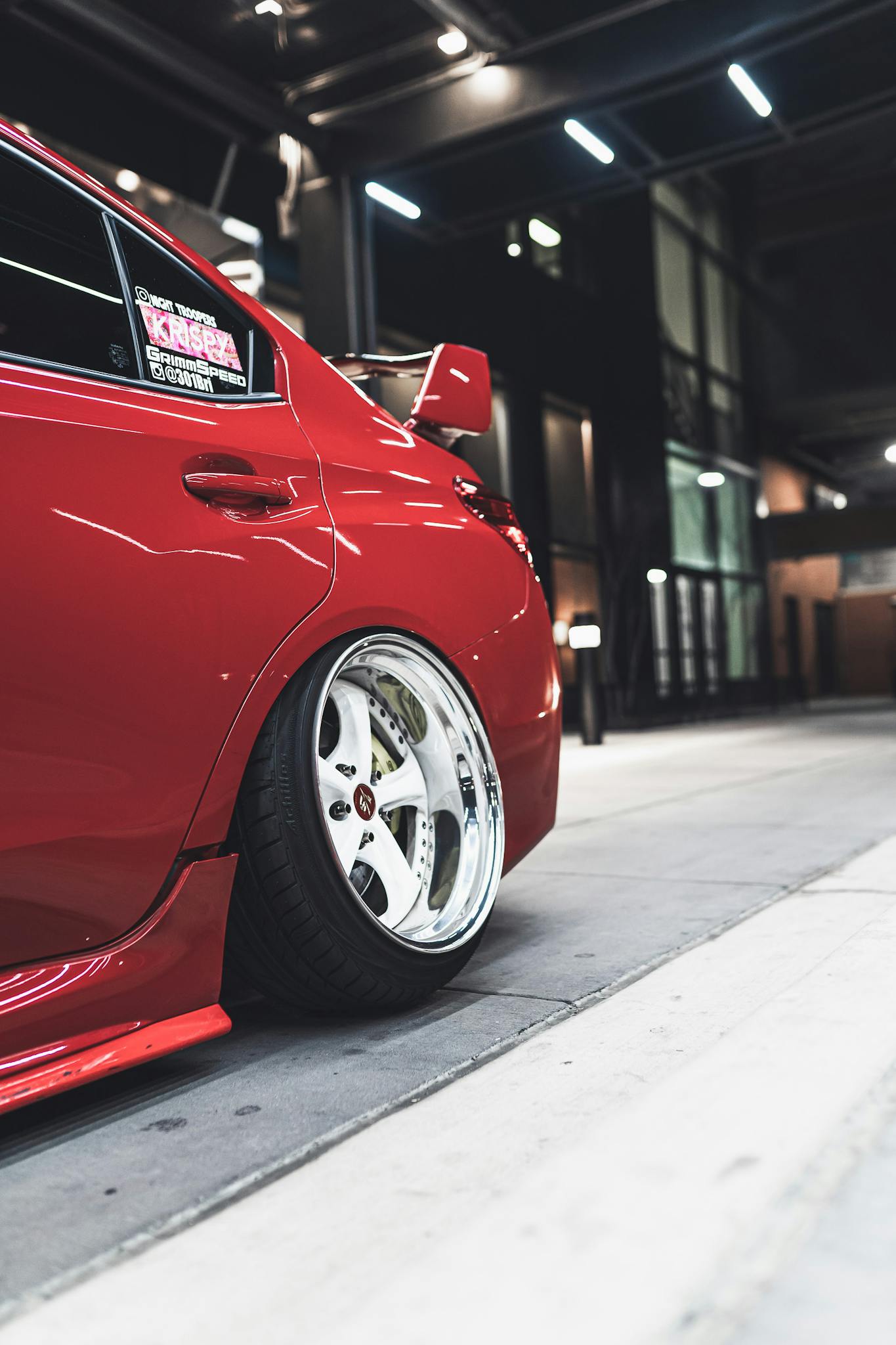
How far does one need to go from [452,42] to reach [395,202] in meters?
2.13

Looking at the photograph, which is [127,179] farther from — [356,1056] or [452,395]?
[356,1056]

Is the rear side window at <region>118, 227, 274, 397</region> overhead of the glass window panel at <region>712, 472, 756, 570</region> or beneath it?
beneath

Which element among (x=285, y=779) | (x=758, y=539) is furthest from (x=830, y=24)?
(x=758, y=539)

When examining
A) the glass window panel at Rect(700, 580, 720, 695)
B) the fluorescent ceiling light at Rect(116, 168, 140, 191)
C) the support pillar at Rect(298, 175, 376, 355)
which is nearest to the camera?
the support pillar at Rect(298, 175, 376, 355)

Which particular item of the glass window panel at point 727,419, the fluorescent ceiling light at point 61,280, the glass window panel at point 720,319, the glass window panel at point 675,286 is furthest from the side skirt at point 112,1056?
the glass window panel at point 720,319

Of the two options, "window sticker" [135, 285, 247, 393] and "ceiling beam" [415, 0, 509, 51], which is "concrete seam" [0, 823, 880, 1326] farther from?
"ceiling beam" [415, 0, 509, 51]

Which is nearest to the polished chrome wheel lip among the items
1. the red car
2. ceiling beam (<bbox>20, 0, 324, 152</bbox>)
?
the red car

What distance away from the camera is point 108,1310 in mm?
1273

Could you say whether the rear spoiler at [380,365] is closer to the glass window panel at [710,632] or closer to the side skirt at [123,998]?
the side skirt at [123,998]

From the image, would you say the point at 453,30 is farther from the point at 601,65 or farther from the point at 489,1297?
the point at 489,1297

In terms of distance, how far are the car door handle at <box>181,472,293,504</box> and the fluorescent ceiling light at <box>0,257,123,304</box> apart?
1.20 ft

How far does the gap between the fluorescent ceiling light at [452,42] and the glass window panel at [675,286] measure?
12.3 m

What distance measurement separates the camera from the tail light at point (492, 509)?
2.79 m

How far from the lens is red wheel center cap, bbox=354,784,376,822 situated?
7.63 ft
